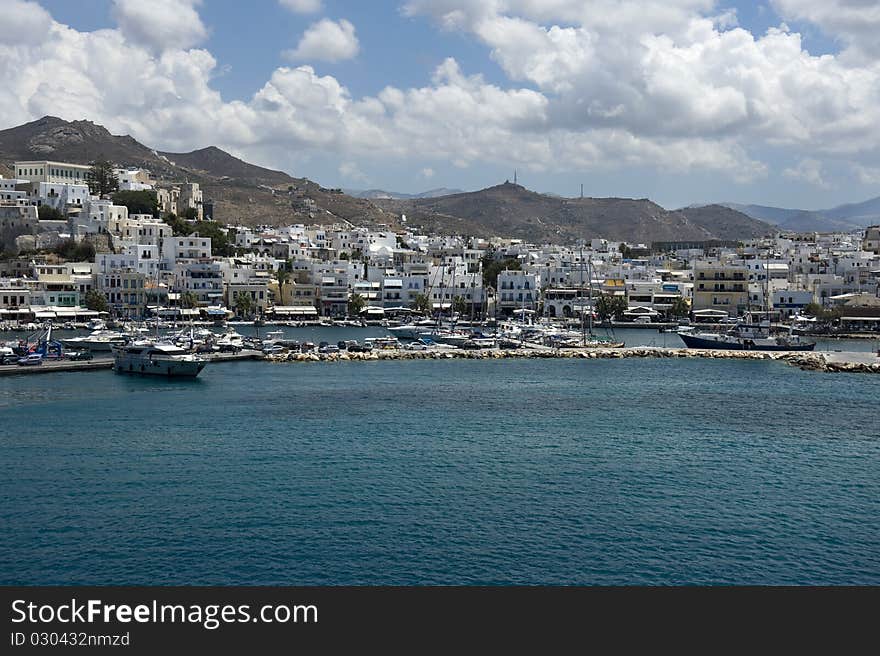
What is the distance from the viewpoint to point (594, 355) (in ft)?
149

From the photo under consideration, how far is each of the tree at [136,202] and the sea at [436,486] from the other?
47732 mm

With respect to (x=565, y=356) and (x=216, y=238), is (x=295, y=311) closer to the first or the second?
(x=216, y=238)

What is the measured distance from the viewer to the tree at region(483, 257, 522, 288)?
74312 mm

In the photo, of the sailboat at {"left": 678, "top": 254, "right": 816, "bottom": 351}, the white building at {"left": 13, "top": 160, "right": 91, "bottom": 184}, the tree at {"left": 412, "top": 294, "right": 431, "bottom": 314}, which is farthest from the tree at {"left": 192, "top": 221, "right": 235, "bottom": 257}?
the sailboat at {"left": 678, "top": 254, "right": 816, "bottom": 351}

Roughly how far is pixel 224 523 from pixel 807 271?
2617 inches

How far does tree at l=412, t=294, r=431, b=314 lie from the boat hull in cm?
2155

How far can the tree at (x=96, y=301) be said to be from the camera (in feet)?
204

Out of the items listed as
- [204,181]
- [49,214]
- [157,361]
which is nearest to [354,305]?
[49,214]

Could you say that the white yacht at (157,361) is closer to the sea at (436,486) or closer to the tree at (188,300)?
the sea at (436,486)

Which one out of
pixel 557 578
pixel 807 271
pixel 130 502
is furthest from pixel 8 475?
pixel 807 271

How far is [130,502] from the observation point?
17.6 meters

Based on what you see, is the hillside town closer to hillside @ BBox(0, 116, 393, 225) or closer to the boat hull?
the boat hull

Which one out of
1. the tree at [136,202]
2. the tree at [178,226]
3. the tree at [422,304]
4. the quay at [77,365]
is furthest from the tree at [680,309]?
the tree at [136,202]

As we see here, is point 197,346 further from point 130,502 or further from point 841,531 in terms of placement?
point 841,531
